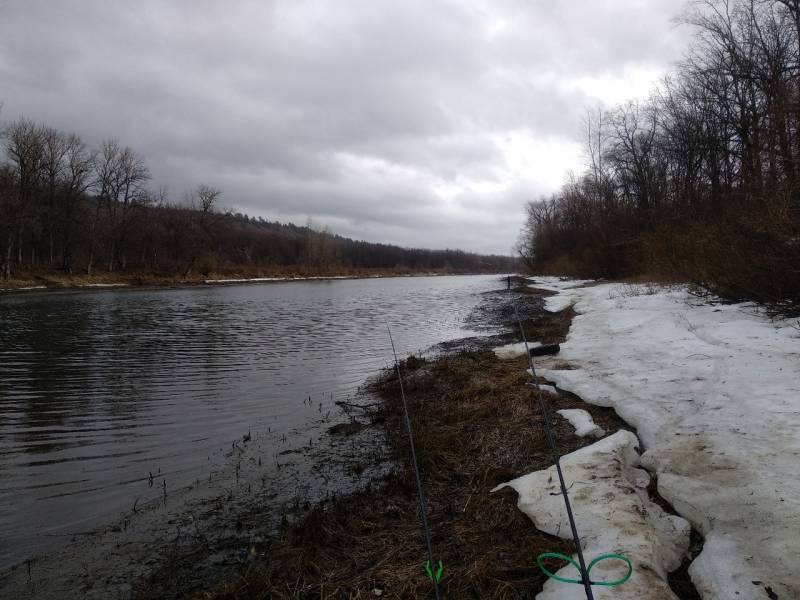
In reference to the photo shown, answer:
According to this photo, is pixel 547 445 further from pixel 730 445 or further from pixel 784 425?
pixel 784 425

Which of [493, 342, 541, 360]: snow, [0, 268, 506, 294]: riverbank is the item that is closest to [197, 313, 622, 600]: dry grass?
[493, 342, 541, 360]: snow

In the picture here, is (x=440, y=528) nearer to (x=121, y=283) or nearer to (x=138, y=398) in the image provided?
(x=138, y=398)

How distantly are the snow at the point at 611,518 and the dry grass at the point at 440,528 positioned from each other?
0.61 feet

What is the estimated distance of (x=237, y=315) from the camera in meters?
23.7

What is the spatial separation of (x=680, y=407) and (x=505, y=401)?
255 cm

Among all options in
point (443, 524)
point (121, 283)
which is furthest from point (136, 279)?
point (443, 524)

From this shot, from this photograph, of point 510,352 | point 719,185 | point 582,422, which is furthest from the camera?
point 719,185

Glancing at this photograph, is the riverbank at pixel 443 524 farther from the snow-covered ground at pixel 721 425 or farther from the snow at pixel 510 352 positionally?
the snow at pixel 510 352

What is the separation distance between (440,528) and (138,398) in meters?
7.41

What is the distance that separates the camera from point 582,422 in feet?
18.4

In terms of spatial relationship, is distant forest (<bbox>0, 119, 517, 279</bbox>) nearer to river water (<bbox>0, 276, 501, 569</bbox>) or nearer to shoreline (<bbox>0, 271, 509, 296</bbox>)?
shoreline (<bbox>0, 271, 509, 296</bbox>)

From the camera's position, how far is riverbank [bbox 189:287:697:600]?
2.93 m

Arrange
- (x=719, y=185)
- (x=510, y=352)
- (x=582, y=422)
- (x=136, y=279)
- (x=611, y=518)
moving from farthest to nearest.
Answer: (x=136, y=279) < (x=719, y=185) < (x=510, y=352) < (x=582, y=422) < (x=611, y=518)

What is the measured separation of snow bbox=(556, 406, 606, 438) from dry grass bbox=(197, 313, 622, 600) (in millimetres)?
131
